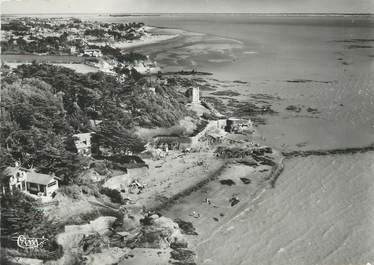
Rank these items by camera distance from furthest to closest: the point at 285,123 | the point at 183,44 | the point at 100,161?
the point at 183,44 < the point at 285,123 < the point at 100,161

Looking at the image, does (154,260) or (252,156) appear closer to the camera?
(154,260)

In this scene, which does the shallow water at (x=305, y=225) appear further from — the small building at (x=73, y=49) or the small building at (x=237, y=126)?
the small building at (x=73, y=49)

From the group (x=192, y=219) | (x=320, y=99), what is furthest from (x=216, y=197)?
(x=320, y=99)

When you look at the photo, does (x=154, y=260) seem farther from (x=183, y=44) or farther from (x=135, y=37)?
(x=183, y=44)

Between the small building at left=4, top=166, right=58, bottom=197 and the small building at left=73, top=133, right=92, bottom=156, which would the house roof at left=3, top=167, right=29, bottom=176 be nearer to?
the small building at left=4, top=166, right=58, bottom=197

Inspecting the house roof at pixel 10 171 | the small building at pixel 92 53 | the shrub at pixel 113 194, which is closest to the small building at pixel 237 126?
the shrub at pixel 113 194

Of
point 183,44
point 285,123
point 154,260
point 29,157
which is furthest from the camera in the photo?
point 183,44

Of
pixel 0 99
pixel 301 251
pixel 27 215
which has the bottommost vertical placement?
pixel 301 251
